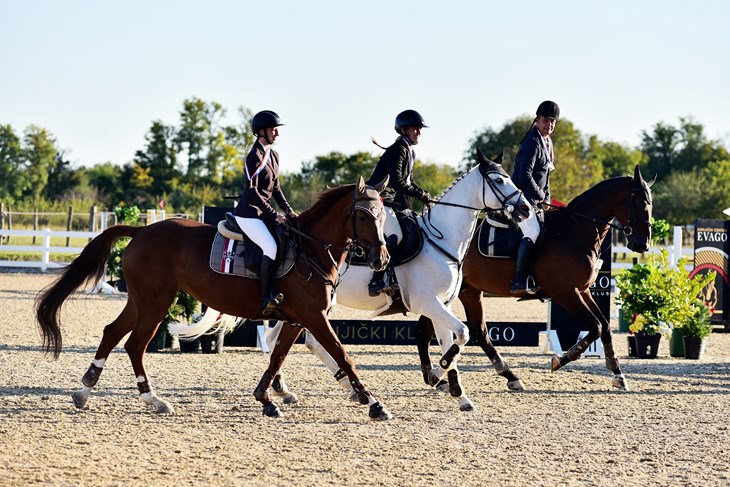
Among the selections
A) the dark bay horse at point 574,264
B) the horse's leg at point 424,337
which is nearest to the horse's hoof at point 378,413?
the dark bay horse at point 574,264

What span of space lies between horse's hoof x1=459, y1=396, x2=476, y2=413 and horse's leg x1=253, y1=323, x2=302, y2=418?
156 cm

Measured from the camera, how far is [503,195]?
31.6 ft

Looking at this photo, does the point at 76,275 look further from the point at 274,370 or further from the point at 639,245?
the point at 639,245

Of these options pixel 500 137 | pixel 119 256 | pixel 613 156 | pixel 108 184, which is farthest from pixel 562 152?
pixel 119 256

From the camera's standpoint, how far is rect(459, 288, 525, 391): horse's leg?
35.0 feet

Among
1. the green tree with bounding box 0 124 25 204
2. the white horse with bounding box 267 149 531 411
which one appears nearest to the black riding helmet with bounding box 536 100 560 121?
the white horse with bounding box 267 149 531 411

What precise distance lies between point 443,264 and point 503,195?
2.82 feet

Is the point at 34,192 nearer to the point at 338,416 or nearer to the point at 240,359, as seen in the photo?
the point at 240,359

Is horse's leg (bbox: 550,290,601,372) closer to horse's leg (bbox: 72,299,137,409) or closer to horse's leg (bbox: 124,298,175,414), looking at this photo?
horse's leg (bbox: 124,298,175,414)

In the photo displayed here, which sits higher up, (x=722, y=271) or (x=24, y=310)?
(x=722, y=271)

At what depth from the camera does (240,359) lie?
12789mm

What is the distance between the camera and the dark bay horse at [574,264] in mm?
10875

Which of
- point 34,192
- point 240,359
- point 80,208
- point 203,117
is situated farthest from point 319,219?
point 34,192

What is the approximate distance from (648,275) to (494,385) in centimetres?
413
